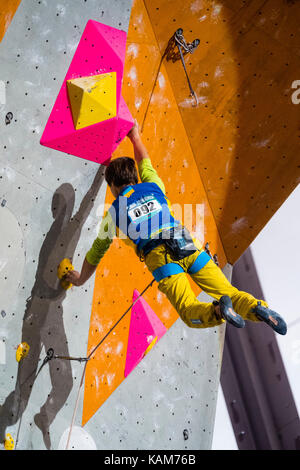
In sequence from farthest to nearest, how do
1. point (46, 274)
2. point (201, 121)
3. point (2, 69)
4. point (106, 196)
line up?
point (201, 121) → point (106, 196) → point (46, 274) → point (2, 69)

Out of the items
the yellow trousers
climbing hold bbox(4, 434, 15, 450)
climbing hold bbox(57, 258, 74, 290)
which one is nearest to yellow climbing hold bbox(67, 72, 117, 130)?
climbing hold bbox(57, 258, 74, 290)

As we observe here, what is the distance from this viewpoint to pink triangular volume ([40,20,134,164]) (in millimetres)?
2596

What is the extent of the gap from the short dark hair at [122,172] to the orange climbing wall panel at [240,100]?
0.70 m

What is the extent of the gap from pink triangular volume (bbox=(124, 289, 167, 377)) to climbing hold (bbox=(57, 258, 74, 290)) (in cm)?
41

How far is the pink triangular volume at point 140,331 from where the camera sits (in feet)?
9.55

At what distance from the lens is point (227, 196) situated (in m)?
3.23

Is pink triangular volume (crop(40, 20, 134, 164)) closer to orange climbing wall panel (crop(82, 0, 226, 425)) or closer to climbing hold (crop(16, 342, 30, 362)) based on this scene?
orange climbing wall panel (crop(82, 0, 226, 425))

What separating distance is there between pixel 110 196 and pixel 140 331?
0.65 meters

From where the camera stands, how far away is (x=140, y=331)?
295 cm

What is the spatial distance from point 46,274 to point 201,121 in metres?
1.09

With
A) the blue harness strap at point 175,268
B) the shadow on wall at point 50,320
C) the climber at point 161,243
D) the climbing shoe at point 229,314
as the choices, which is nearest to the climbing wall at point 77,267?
the shadow on wall at point 50,320
